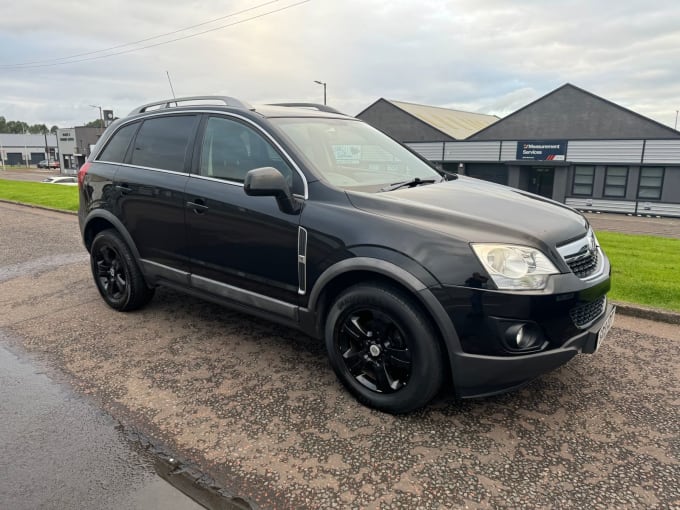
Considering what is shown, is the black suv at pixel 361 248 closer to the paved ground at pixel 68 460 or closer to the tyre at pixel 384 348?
the tyre at pixel 384 348

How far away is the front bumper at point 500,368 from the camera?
2.64 m

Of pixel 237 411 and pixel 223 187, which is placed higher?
pixel 223 187

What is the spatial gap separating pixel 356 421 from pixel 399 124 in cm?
3689

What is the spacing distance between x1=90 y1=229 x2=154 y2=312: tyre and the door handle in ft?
3.71

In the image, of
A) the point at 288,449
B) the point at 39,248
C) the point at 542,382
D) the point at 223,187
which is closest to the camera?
the point at 288,449

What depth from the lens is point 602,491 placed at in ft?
7.82

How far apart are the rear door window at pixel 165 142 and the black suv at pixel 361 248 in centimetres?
2

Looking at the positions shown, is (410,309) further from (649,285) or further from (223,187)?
(649,285)

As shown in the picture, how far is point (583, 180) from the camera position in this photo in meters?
30.0

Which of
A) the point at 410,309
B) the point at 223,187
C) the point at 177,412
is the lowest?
the point at 177,412

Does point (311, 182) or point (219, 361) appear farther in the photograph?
point (219, 361)

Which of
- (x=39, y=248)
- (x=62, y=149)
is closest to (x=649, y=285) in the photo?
(x=39, y=248)

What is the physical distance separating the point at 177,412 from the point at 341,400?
1046 millimetres

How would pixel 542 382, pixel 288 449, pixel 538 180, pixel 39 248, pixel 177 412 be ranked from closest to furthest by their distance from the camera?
pixel 288 449, pixel 177 412, pixel 542 382, pixel 39 248, pixel 538 180
